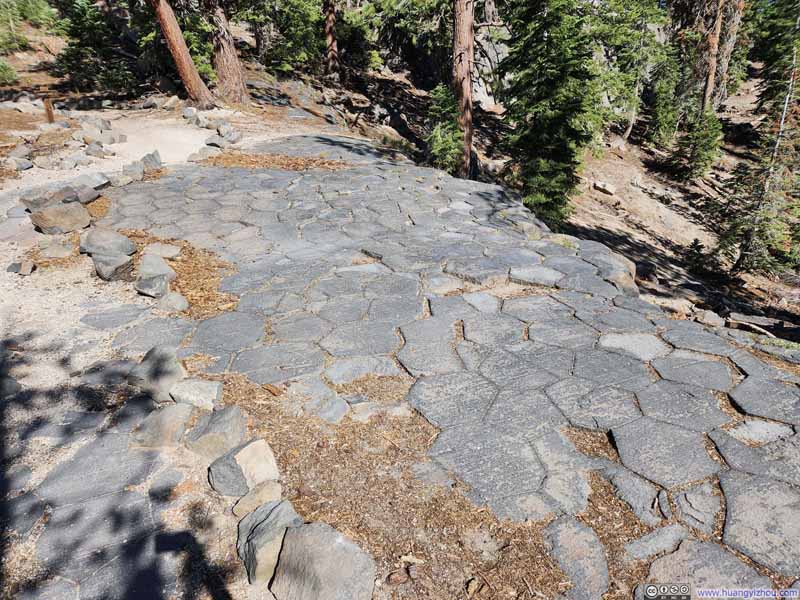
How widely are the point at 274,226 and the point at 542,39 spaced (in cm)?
808

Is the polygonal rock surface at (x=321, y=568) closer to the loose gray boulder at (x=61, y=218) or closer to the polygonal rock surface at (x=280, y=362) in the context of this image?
the polygonal rock surface at (x=280, y=362)

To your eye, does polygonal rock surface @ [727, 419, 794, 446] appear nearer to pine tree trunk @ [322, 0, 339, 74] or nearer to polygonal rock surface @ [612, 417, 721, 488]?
polygonal rock surface @ [612, 417, 721, 488]

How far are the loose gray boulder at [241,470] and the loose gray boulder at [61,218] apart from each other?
4248 millimetres

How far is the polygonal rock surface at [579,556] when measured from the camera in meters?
1.71

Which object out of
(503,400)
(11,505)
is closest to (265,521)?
(11,505)

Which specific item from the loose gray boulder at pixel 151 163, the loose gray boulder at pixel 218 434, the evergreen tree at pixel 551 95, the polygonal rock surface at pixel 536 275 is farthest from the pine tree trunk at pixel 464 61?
the loose gray boulder at pixel 218 434

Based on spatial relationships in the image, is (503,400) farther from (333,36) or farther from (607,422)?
(333,36)

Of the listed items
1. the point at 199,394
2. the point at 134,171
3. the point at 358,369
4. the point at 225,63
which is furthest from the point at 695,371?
the point at 225,63

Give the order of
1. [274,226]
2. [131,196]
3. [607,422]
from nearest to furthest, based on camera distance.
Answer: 1. [607,422]
2. [274,226]
3. [131,196]

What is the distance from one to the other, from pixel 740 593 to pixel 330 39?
68.3ft

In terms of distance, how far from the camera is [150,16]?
1323 centimetres

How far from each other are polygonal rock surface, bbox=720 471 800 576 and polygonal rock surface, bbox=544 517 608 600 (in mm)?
541

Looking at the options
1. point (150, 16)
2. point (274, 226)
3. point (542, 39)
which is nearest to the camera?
point (274, 226)

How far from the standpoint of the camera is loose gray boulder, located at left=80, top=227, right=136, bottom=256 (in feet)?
14.3
